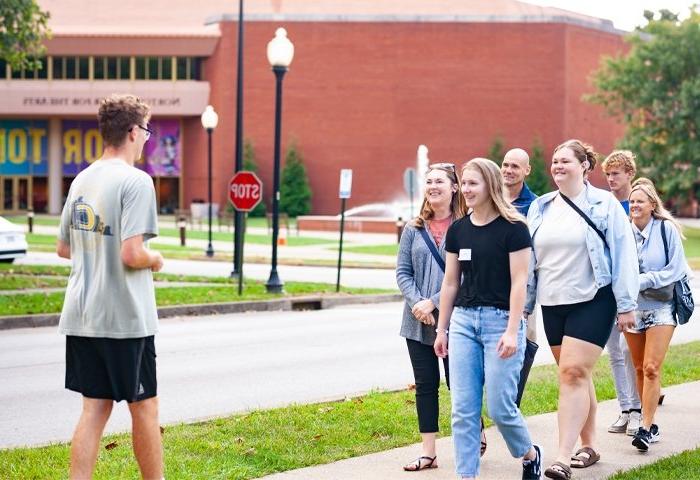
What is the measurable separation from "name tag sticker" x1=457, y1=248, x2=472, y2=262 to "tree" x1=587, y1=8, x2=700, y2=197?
4919 centimetres

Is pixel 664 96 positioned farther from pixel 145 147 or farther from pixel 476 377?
pixel 476 377

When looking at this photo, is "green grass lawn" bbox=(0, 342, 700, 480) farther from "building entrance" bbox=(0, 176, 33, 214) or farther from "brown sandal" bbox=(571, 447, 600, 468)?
"building entrance" bbox=(0, 176, 33, 214)

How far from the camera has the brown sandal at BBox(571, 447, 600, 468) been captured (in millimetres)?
7246

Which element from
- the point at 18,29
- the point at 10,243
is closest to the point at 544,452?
the point at 18,29

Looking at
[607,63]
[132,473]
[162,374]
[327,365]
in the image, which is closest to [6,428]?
[132,473]

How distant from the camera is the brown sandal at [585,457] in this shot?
23.8ft

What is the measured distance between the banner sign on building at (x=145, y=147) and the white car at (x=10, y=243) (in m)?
43.2

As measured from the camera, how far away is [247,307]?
753 inches

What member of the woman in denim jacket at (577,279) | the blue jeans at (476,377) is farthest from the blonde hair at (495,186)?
the woman in denim jacket at (577,279)

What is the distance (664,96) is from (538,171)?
1076 cm

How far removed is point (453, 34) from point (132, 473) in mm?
60520

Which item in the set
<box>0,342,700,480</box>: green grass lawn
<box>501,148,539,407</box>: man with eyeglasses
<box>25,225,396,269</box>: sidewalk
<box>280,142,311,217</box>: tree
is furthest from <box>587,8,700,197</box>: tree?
<box>501,148,539,407</box>: man with eyeglasses

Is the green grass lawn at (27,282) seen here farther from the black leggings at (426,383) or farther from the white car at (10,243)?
the black leggings at (426,383)

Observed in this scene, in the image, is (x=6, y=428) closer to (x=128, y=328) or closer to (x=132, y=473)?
(x=132, y=473)
